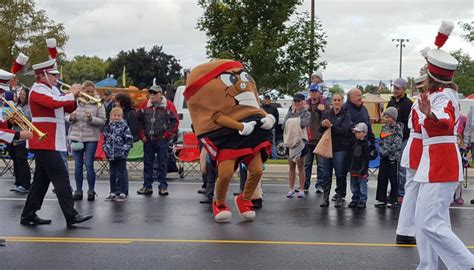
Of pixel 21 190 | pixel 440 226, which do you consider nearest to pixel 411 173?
pixel 440 226

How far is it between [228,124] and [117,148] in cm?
263

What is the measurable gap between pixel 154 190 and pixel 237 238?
15.5 feet

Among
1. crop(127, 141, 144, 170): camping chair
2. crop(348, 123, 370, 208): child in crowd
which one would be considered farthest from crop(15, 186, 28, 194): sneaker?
crop(348, 123, 370, 208): child in crowd

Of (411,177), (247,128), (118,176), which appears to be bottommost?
(118,176)

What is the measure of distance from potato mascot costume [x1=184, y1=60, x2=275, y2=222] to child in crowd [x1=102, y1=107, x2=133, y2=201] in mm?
2062

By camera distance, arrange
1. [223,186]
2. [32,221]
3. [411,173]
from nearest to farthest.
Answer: [411,173], [32,221], [223,186]

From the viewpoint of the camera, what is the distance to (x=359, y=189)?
10.5 metres

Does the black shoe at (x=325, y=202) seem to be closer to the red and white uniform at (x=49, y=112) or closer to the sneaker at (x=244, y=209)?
the sneaker at (x=244, y=209)

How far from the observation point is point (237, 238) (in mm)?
7965

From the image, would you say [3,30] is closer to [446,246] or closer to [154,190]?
[154,190]

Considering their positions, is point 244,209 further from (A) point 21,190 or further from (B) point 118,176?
(A) point 21,190

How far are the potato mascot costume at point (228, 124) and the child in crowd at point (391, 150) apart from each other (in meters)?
1.95

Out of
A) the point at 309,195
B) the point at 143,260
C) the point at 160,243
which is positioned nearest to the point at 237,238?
the point at 160,243

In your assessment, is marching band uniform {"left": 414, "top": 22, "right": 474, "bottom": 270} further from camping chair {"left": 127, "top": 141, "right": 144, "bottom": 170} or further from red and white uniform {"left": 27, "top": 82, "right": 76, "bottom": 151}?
camping chair {"left": 127, "top": 141, "right": 144, "bottom": 170}
